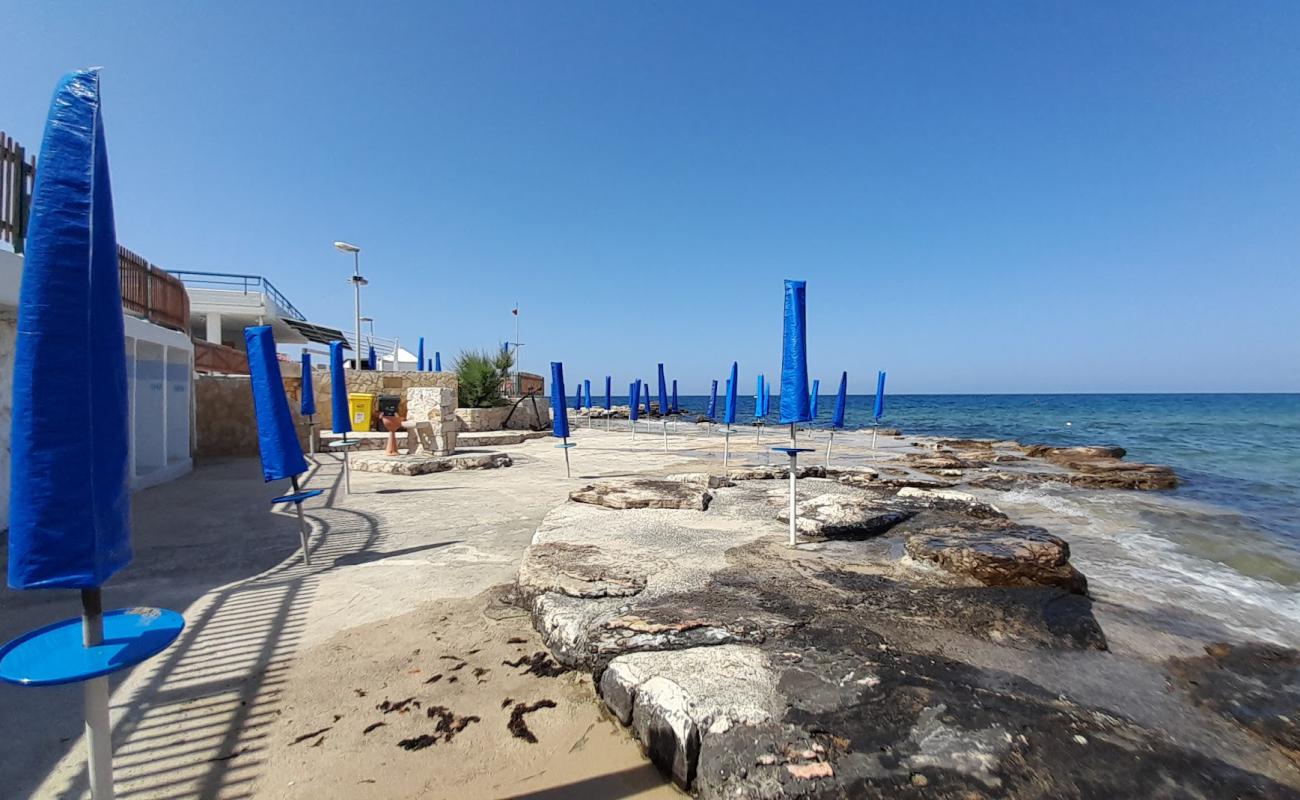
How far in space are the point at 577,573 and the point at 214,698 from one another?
2.14m

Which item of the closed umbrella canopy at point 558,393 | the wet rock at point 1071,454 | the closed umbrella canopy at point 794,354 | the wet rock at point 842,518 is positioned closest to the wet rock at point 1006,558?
the wet rock at point 842,518

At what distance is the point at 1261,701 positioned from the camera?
3.33m

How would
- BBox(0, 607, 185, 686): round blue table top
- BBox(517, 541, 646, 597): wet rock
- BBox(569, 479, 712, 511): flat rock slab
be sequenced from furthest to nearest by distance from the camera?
BBox(569, 479, 712, 511): flat rock slab, BBox(517, 541, 646, 597): wet rock, BBox(0, 607, 185, 686): round blue table top

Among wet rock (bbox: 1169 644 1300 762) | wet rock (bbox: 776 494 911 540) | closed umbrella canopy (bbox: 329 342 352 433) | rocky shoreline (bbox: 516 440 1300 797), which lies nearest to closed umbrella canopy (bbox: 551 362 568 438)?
closed umbrella canopy (bbox: 329 342 352 433)

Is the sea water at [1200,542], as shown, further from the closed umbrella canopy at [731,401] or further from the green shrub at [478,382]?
the green shrub at [478,382]

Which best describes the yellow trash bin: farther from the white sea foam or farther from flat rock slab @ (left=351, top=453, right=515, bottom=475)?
the white sea foam

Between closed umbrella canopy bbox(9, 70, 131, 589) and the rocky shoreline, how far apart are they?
2.16m

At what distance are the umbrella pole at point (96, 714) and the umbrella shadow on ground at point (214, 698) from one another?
0.91m

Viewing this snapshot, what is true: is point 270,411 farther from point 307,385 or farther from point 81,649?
point 307,385

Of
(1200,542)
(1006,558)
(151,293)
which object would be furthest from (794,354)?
(151,293)

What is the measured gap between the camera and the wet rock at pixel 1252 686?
3.02 meters

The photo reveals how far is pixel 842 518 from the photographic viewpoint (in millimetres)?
5719

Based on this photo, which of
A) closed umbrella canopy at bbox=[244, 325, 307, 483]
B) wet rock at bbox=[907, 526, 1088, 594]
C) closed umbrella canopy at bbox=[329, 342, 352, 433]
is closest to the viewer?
wet rock at bbox=[907, 526, 1088, 594]

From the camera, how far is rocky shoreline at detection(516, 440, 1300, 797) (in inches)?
87.8
